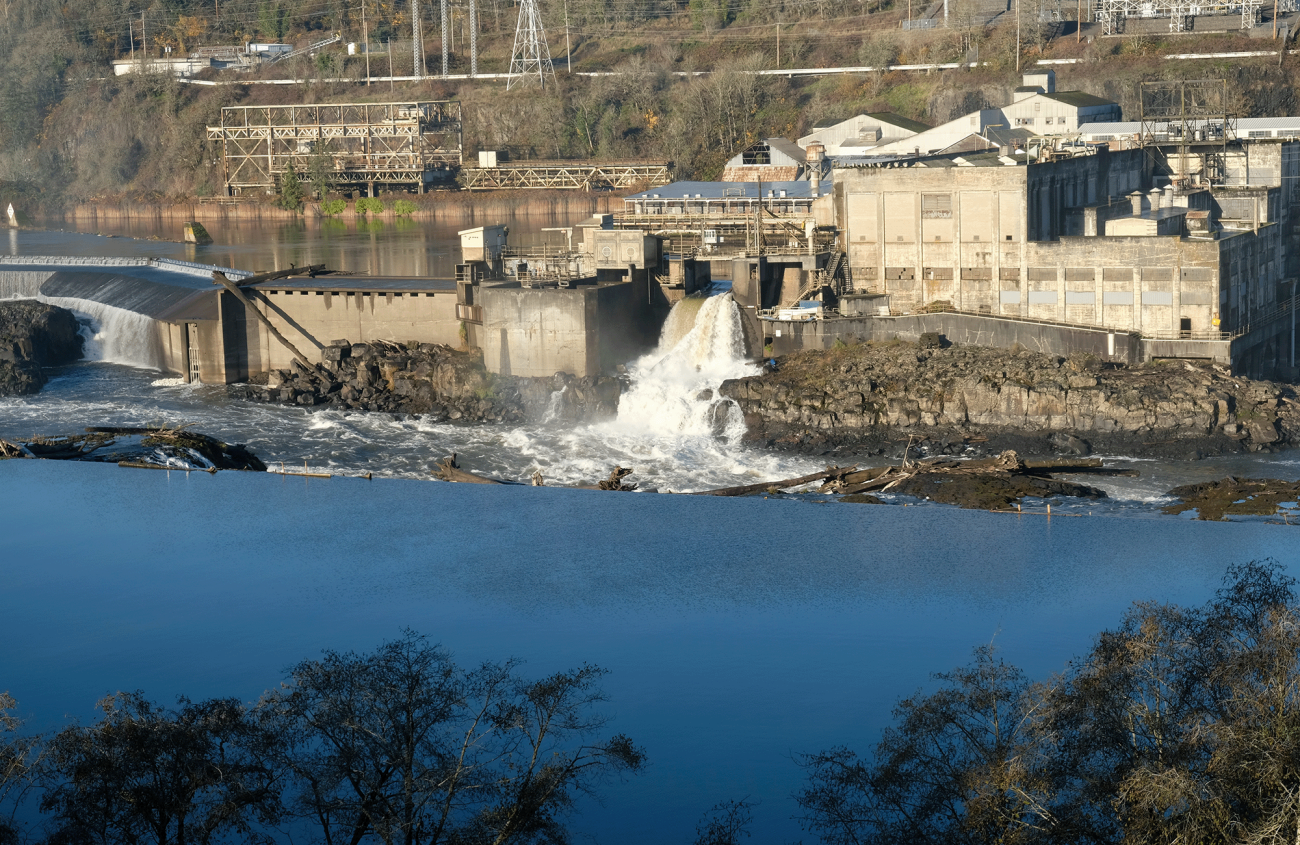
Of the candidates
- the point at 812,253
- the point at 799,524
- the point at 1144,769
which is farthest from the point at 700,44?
the point at 1144,769

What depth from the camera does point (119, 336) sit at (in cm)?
4609

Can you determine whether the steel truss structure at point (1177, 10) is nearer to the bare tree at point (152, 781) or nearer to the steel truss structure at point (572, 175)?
the steel truss structure at point (572, 175)

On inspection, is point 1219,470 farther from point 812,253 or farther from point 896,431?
point 812,253

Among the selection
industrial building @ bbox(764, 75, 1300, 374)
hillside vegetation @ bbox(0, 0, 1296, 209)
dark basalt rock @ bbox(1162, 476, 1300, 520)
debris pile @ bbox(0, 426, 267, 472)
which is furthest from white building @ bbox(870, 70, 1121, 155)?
debris pile @ bbox(0, 426, 267, 472)

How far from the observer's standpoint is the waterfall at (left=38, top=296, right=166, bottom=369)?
44.7m

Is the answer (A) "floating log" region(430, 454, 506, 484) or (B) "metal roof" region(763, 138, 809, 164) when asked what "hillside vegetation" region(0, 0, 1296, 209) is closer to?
(B) "metal roof" region(763, 138, 809, 164)

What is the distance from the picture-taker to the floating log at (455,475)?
30.7 meters

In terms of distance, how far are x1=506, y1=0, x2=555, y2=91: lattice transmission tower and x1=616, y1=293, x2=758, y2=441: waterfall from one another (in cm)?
A: 5355

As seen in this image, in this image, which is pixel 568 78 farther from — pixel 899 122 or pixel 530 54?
pixel 899 122

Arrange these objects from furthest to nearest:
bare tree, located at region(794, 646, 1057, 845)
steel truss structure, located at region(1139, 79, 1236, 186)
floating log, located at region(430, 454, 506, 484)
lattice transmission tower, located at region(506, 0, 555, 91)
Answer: lattice transmission tower, located at region(506, 0, 555, 91) → steel truss structure, located at region(1139, 79, 1236, 186) → floating log, located at region(430, 454, 506, 484) → bare tree, located at region(794, 646, 1057, 845)

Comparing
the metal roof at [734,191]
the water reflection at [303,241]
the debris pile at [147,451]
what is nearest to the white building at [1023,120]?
the metal roof at [734,191]

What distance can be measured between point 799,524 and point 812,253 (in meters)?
14.5

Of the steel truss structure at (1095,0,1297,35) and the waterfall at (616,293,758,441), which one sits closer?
the waterfall at (616,293,758,441)

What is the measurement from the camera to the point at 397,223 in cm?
7975
